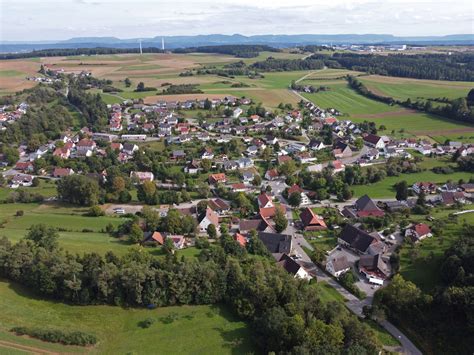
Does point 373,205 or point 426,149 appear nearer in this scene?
point 373,205

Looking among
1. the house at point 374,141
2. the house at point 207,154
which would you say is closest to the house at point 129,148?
the house at point 207,154

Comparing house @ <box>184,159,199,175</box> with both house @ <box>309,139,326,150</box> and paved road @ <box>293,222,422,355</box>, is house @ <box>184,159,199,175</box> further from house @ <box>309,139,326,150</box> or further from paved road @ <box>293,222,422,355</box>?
paved road @ <box>293,222,422,355</box>

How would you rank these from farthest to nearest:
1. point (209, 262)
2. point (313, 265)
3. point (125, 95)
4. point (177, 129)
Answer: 1. point (125, 95)
2. point (177, 129)
3. point (313, 265)
4. point (209, 262)

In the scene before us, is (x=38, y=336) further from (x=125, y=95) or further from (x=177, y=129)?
(x=125, y=95)

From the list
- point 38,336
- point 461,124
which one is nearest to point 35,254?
point 38,336

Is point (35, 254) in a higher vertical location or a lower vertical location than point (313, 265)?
higher

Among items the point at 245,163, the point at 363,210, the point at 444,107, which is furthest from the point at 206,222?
the point at 444,107

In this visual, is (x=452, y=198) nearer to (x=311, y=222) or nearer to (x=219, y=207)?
(x=311, y=222)

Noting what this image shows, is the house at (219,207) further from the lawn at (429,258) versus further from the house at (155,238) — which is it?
the lawn at (429,258)
